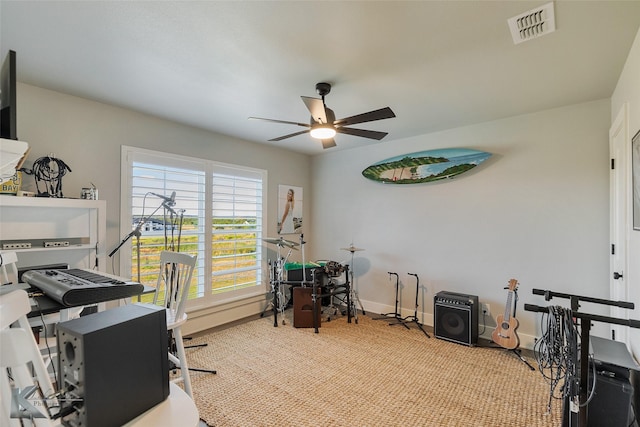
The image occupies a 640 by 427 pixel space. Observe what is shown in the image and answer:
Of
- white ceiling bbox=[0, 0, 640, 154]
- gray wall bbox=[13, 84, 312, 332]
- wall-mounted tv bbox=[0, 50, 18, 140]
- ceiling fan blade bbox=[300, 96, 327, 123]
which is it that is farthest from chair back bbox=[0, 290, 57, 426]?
gray wall bbox=[13, 84, 312, 332]

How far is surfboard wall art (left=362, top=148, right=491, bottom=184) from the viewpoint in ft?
11.8

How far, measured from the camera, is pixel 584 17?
1708 mm

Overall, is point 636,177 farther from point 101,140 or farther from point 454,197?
point 101,140

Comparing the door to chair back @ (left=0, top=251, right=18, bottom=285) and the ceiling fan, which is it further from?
chair back @ (left=0, top=251, right=18, bottom=285)

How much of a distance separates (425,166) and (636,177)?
215 centimetres

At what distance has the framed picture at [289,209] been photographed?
477 centimetres

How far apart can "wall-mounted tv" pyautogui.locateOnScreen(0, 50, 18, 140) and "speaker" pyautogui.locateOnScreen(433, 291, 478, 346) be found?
3794mm

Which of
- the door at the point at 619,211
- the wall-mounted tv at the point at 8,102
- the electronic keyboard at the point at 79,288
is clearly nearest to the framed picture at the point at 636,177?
the door at the point at 619,211

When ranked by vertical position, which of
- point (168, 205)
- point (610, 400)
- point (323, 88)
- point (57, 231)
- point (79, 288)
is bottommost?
point (610, 400)

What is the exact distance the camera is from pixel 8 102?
4.12 ft

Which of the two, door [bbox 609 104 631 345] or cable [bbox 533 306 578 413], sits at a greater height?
door [bbox 609 104 631 345]

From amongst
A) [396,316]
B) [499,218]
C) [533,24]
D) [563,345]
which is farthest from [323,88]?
[396,316]

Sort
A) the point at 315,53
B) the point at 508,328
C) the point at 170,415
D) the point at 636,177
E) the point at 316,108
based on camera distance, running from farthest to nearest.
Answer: the point at 508,328
the point at 316,108
the point at 315,53
the point at 636,177
the point at 170,415

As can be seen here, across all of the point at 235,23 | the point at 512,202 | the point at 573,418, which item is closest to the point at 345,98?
the point at 235,23
